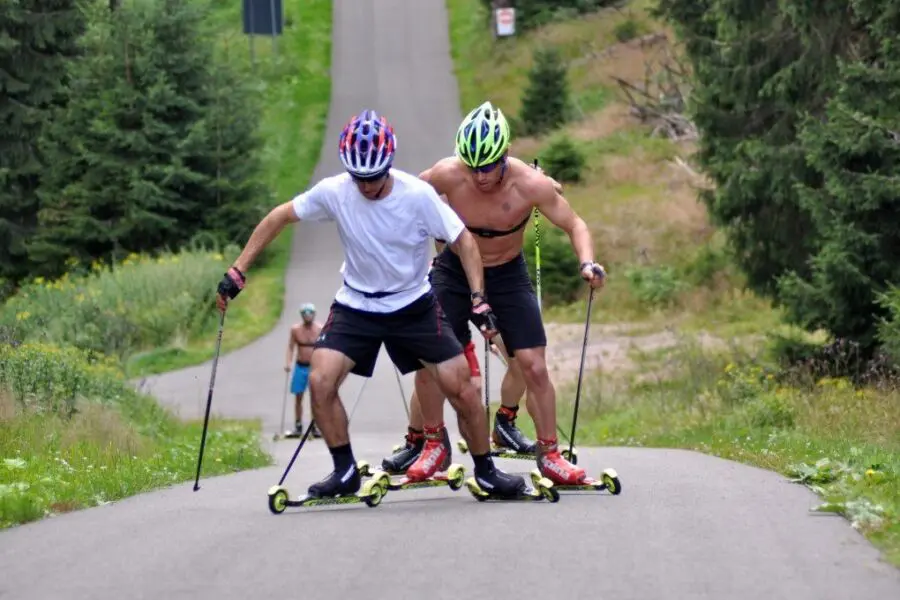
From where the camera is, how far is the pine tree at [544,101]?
50.0 m

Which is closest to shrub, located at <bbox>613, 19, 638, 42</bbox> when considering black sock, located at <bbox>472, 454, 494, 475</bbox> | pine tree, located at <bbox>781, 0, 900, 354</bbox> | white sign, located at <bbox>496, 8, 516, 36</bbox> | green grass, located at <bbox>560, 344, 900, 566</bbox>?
white sign, located at <bbox>496, 8, 516, 36</bbox>

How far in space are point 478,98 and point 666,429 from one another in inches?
1551

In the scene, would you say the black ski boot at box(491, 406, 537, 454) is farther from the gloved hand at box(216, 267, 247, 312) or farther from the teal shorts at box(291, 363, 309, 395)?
the teal shorts at box(291, 363, 309, 395)

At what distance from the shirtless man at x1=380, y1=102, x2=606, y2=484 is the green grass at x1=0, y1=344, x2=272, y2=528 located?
242 centimetres

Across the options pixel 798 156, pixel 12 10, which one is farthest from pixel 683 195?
pixel 798 156

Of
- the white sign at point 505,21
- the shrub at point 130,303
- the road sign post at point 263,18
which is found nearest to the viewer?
the shrub at point 130,303

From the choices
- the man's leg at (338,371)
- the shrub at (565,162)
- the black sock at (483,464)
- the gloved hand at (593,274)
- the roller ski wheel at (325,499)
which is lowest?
the shrub at (565,162)

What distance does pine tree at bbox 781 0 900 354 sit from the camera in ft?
54.9

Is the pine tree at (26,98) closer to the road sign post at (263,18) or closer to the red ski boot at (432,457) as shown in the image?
the road sign post at (263,18)

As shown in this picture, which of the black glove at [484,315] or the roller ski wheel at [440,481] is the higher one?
the black glove at [484,315]

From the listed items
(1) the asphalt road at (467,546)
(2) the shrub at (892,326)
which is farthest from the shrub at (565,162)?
(1) the asphalt road at (467,546)

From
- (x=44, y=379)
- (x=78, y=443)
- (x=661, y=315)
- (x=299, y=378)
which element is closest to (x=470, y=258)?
(x=78, y=443)

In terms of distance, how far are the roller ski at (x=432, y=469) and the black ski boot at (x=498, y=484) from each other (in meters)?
0.50

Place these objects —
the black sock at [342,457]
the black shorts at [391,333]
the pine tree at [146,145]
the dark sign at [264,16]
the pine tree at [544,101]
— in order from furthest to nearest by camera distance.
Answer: the dark sign at [264,16] < the pine tree at [544,101] < the pine tree at [146,145] < the black sock at [342,457] < the black shorts at [391,333]
